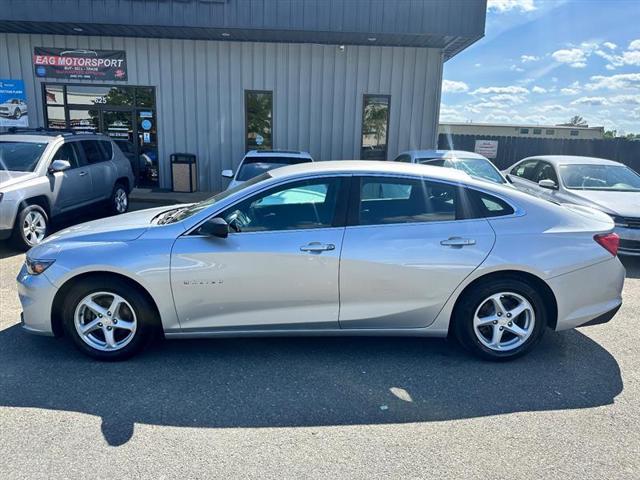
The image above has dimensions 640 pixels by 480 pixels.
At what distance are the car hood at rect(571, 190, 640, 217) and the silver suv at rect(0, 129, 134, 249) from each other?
7984 mm

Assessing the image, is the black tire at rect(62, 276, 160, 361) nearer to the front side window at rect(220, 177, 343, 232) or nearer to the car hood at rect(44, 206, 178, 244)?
the car hood at rect(44, 206, 178, 244)

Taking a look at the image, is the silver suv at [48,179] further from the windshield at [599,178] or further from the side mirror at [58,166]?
the windshield at [599,178]

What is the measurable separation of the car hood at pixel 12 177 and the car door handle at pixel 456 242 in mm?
6125

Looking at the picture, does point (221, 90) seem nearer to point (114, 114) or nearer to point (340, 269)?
point (114, 114)

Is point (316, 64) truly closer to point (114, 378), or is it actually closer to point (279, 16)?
point (279, 16)

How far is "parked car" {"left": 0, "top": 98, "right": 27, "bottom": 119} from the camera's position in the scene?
39.3 ft

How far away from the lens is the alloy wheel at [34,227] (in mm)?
6779

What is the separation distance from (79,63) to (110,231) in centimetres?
1034

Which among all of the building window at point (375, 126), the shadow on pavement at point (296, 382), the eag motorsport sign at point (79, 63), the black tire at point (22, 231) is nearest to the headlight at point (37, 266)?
the shadow on pavement at point (296, 382)

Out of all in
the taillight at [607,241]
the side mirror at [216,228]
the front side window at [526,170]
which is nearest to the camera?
the side mirror at [216,228]

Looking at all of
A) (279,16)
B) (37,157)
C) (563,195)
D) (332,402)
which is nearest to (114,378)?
(332,402)

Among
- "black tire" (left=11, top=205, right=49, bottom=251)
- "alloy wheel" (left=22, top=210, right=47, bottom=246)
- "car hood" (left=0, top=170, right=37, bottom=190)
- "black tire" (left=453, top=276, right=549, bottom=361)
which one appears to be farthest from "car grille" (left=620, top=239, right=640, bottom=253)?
"car hood" (left=0, top=170, right=37, bottom=190)

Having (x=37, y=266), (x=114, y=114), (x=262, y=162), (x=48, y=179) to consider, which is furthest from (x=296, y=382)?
(x=114, y=114)

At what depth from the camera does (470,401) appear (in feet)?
10.5
